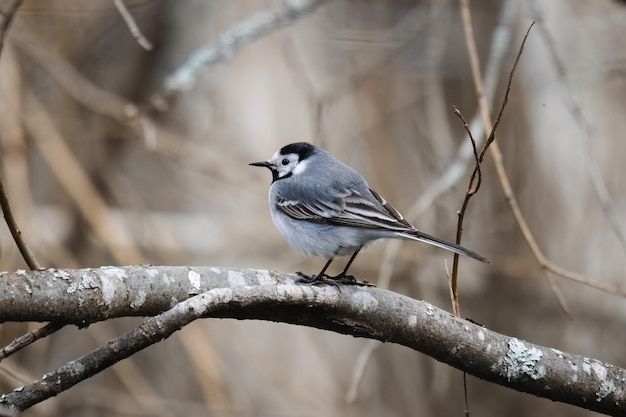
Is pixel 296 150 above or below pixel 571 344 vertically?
above

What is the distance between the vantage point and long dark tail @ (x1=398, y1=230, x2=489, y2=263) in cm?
240

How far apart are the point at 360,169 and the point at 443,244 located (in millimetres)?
3416

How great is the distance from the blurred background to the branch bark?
2328mm

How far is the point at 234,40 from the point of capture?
403 cm

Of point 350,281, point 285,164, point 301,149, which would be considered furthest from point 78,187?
point 350,281

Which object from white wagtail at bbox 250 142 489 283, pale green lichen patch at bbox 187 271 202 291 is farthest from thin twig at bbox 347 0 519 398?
pale green lichen patch at bbox 187 271 202 291

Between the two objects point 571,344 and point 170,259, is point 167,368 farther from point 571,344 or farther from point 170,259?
point 571,344

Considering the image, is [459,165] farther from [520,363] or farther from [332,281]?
[520,363]

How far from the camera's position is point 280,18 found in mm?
3965

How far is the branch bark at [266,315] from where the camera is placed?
5.85ft

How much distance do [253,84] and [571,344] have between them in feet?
15.1

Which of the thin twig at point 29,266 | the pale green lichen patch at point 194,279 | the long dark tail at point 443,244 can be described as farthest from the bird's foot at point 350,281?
the thin twig at point 29,266

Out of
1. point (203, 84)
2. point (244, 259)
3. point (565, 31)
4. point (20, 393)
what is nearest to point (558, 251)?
point (565, 31)

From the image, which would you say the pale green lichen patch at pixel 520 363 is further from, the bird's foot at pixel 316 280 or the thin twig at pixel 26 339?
the thin twig at pixel 26 339
